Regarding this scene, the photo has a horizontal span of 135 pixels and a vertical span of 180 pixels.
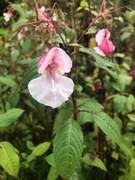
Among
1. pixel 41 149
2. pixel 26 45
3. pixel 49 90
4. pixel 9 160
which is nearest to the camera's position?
pixel 49 90

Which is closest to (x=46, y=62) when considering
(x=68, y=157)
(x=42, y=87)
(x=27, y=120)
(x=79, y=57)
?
(x=42, y=87)

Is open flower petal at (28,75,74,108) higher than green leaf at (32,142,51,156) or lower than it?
higher

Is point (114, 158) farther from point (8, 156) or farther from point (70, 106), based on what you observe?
point (8, 156)

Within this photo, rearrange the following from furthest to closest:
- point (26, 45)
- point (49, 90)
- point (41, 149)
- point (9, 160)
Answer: point (26, 45), point (41, 149), point (9, 160), point (49, 90)

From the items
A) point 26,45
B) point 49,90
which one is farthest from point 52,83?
point 26,45

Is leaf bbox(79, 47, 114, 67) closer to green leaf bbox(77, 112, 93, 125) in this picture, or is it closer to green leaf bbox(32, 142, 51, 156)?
green leaf bbox(77, 112, 93, 125)

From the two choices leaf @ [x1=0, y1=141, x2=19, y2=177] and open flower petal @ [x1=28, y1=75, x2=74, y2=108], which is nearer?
open flower petal @ [x1=28, y1=75, x2=74, y2=108]

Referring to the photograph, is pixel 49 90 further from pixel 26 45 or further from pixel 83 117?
pixel 26 45

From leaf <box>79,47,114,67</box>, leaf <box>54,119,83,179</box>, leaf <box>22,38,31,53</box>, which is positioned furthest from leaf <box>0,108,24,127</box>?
leaf <box>22,38,31,53</box>
